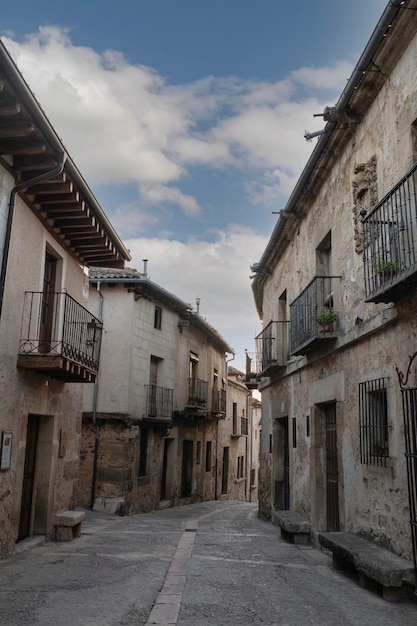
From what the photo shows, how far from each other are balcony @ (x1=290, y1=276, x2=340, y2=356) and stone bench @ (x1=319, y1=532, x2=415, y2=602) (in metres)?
3.00

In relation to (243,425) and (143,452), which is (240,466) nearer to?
(243,425)

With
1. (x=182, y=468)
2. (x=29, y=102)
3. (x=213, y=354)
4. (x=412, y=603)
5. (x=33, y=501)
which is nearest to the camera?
(x=412, y=603)

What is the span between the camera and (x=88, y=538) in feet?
30.8

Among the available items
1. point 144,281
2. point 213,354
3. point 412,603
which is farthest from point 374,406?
point 213,354

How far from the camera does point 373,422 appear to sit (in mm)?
6902

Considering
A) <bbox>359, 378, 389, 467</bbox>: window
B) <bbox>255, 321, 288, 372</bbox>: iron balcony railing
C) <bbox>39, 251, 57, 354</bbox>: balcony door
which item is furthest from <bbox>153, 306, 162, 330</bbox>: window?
<bbox>359, 378, 389, 467</bbox>: window

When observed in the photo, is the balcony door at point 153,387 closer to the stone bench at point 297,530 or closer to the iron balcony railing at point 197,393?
the iron balcony railing at point 197,393

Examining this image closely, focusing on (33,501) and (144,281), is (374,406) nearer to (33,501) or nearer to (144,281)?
(33,501)

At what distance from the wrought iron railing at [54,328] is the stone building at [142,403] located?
6532 millimetres

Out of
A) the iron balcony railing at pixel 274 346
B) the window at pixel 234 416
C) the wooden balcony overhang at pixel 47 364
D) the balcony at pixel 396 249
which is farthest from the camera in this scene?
the window at pixel 234 416

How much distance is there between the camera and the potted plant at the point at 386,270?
5879mm

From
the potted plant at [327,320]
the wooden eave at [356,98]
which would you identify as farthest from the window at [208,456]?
the potted plant at [327,320]

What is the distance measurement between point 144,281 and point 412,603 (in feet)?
40.8

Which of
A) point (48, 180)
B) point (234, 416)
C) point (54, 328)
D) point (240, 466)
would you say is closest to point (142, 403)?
point (54, 328)
